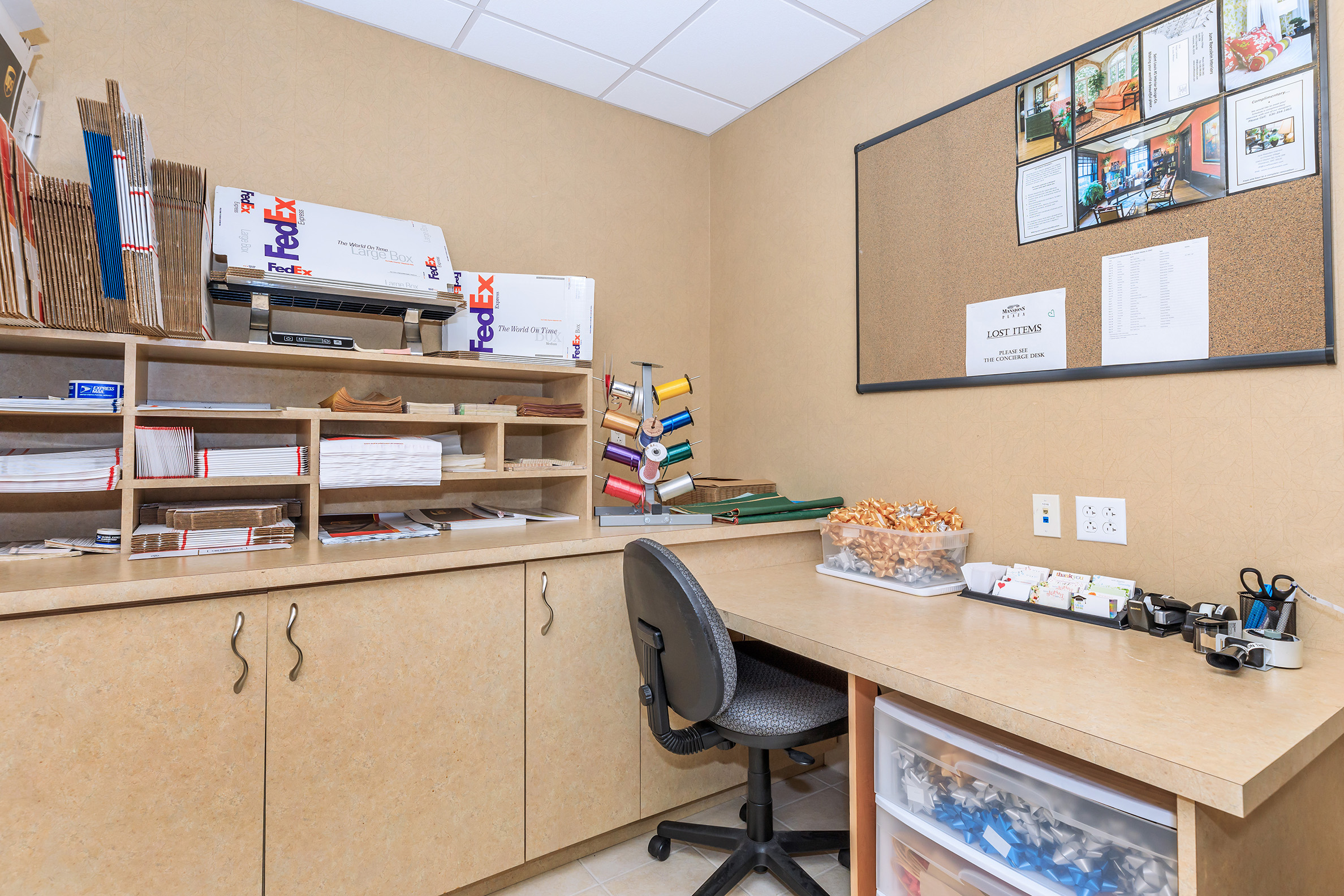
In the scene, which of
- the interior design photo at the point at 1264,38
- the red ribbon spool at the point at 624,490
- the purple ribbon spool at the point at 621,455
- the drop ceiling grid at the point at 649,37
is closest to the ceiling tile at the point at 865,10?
the drop ceiling grid at the point at 649,37

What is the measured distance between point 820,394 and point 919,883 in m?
1.56

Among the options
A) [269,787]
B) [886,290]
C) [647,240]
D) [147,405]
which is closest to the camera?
[269,787]

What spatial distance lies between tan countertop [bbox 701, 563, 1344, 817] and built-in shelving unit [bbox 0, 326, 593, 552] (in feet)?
3.11

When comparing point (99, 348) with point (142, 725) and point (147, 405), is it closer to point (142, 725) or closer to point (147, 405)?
point (147, 405)

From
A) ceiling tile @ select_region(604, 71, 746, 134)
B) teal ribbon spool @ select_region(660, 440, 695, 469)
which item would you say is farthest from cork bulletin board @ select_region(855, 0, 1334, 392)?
ceiling tile @ select_region(604, 71, 746, 134)

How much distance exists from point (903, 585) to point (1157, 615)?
58cm

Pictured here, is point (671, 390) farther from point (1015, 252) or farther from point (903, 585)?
point (1015, 252)

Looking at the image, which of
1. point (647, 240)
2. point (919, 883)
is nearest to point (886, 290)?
point (647, 240)

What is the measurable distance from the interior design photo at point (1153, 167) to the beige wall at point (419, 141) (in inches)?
64.3

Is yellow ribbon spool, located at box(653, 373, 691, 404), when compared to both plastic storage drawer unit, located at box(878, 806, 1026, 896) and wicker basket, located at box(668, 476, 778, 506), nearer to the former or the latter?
wicker basket, located at box(668, 476, 778, 506)

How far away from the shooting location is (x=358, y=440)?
1805mm

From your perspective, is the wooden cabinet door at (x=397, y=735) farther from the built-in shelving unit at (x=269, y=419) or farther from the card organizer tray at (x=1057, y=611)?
the card organizer tray at (x=1057, y=611)

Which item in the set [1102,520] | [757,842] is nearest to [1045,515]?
[1102,520]

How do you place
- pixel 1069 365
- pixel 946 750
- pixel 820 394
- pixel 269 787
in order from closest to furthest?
1. pixel 946 750
2. pixel 269 787
3. pixel 1069 365
4. pixel 820 394
